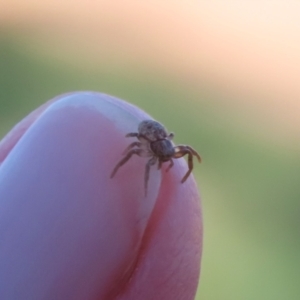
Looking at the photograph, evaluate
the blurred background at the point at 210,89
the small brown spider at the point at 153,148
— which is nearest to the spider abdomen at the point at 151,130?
the small brown spider at the point at 153,148

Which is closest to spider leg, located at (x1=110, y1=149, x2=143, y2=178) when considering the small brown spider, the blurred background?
the small brown spider

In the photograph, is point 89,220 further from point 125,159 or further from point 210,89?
point 210,89

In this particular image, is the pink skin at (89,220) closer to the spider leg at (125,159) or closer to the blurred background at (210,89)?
the spider leg at (125,159)

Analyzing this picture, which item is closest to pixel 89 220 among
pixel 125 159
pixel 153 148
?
pixel 125 159

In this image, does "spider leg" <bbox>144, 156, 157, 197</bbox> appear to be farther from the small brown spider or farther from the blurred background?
the blurred background

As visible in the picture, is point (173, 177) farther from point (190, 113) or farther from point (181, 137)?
point (190, 113)
